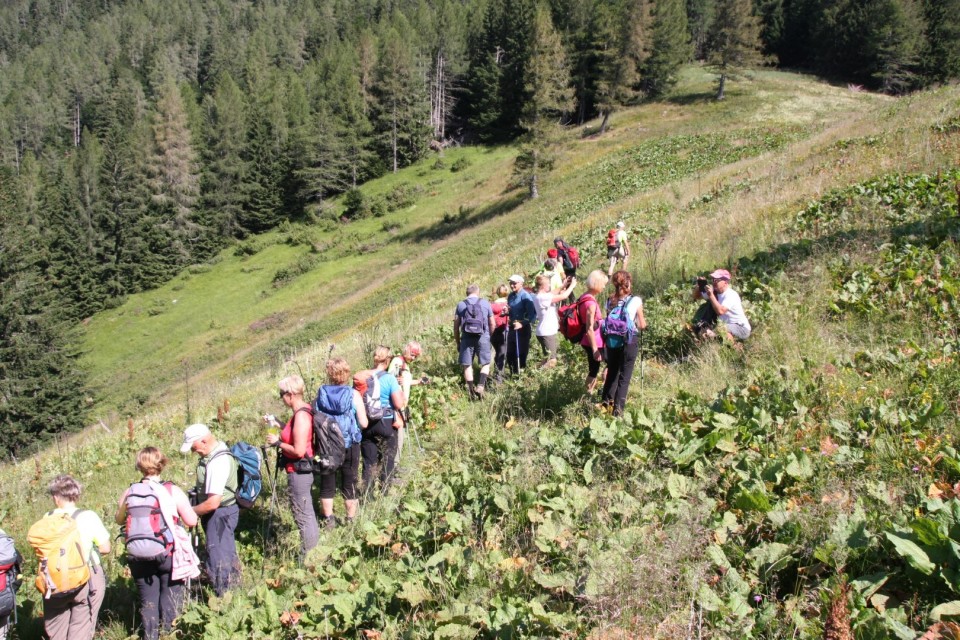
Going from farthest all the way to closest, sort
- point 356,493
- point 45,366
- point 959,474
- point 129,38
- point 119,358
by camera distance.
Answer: point 129,38, point 119,358, point 45,366, point 356,493, point 959,474

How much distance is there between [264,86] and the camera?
8262cm

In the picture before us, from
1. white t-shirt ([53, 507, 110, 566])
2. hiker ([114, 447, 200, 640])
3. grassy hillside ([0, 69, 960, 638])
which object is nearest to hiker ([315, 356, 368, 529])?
grassy hillside ([0, 69, 960, 638])

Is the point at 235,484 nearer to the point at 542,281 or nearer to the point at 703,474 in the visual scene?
the point at 703,474

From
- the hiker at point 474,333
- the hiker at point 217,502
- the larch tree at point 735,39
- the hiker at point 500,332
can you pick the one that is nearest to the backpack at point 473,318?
the hiker at point 474,333

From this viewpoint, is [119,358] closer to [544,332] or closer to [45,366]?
[45,366]

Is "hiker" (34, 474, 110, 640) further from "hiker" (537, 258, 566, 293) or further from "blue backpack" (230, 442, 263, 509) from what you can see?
"hiker" (537, 258, 566, 293)

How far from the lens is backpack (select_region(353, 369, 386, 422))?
634cm

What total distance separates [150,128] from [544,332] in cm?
7424

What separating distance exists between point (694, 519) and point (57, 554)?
4701mm

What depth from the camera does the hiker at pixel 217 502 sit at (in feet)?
17.0

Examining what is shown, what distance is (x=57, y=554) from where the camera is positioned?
4.63 meters

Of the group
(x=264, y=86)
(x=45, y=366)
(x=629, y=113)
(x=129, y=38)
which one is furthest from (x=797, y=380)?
(x=129, y=38)

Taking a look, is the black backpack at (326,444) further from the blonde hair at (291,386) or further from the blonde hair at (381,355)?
the blonde hair at (381,355)

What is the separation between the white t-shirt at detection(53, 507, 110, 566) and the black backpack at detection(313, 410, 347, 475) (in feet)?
5.75
